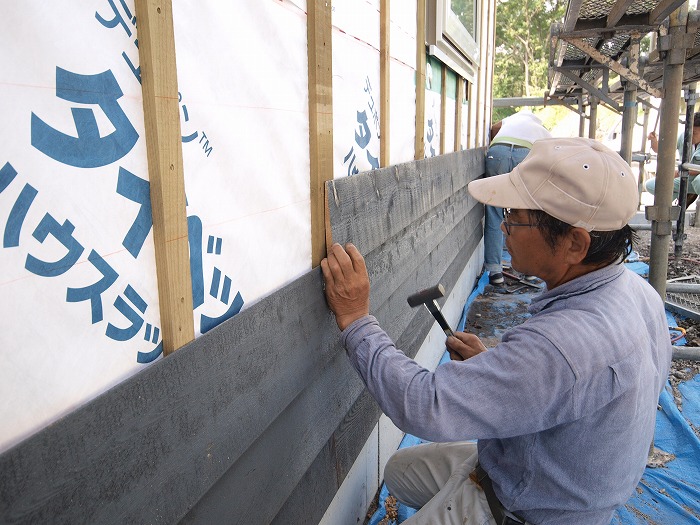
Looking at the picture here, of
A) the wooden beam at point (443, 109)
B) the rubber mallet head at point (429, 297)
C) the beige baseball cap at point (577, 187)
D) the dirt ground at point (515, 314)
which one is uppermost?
the wooden beam at point (443, 109)

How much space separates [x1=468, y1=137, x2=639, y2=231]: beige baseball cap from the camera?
1.61 m

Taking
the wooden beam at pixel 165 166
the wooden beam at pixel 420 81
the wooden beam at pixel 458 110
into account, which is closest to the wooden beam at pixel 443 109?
the wooden beam at pixel 458 110

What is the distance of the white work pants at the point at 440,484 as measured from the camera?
1844 mm

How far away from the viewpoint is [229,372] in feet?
4.39

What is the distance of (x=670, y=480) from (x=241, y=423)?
2.76 meters

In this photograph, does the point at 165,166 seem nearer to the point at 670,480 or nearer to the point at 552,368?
the point at 552,368

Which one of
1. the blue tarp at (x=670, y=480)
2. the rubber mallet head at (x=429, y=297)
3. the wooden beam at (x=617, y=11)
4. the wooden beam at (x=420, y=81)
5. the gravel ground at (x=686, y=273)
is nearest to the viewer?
the rubber mallet head at (x=429, y=297)

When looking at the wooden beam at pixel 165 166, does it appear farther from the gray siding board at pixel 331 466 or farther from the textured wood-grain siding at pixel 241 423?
the gray siding board at pixel 331 466

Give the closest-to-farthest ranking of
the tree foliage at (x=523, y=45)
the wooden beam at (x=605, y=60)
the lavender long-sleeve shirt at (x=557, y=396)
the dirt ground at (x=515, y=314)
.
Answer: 1. the lavender long-sleeve shirt at (x=557, y=396)
2. the dirt ground at (x=515, y=314)
3. the wooden beam at (x=605, y=60)
4. the tree foliage at (x=523, y=45)

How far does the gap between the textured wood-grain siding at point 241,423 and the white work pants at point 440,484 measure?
23 centimetres

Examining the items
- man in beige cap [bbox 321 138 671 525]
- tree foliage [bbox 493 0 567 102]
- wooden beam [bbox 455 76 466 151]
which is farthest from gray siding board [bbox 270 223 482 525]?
tree foliage [bbox 493 0 567 102]

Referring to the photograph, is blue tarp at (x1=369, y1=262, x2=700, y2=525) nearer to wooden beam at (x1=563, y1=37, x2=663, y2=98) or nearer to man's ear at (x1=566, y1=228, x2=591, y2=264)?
man's ear at (x1=566, y1=228, x2=591, y2=264)

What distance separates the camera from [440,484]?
2244 millimetres

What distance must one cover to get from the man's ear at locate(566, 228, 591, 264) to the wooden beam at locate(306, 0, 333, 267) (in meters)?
0.78
